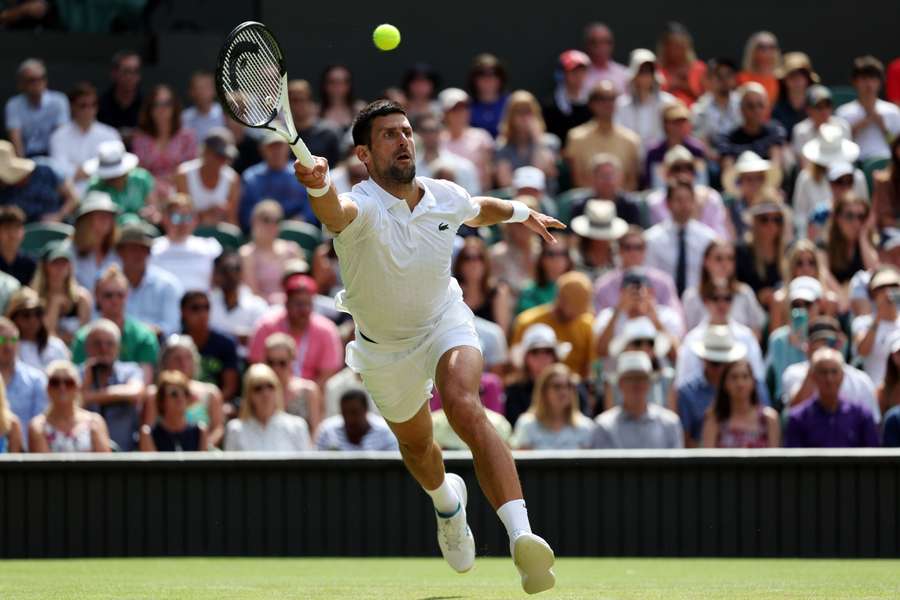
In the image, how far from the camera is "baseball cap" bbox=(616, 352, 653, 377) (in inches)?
415

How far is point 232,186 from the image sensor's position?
13.5 metres

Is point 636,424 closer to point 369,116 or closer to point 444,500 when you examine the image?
point 444,500

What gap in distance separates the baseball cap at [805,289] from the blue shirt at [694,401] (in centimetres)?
71

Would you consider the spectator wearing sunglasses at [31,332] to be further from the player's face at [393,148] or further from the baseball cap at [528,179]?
the player's face at [393,148]

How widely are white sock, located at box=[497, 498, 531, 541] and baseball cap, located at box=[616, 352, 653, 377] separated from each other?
13.6 ft

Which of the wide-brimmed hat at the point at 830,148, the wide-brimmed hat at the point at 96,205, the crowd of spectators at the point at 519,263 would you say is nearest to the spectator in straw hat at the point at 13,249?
the crowd of spectators at the point at 519,263

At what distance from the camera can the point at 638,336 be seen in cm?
1102

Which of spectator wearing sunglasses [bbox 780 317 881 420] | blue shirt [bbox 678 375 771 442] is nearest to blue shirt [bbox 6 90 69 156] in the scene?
blue shirt [bbox 678 375 771 442]

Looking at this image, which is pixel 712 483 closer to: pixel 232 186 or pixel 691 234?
pixel 691 234

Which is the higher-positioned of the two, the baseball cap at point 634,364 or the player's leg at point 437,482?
the baseball cap at point 634,364

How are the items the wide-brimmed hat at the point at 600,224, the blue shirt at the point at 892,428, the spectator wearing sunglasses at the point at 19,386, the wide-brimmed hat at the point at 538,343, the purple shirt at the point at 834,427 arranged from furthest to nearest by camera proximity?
the wide-brimmed hat at the point at 600,224 → the wide-brimmed hat at the point at 538,343 → the spectator wearing sunglasses at the point at 19,386 → the purple shirt at the point at 834,427 → the blue shirt at the point at 892,428

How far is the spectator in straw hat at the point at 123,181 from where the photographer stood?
42.8 feet

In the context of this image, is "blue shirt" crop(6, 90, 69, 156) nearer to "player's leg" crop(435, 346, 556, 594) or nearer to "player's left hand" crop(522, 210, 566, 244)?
"player's left hand" crop(522, 210, 566, 244)

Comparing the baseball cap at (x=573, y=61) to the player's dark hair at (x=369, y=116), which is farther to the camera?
the baseball cap at (x=573, y=61)
